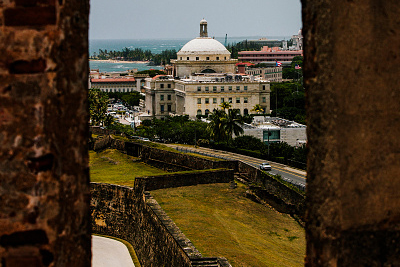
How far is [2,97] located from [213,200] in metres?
19.4

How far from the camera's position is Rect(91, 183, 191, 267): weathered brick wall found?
57.7 ft

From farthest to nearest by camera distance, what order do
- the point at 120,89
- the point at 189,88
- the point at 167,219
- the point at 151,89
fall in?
the point at 120,89
the point at 151,89
the point at 189,88
the point at 167,219

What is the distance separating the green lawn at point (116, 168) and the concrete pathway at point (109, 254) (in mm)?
2666

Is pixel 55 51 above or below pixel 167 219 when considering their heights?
above

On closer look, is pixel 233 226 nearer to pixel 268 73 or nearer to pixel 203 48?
pixel 203 48

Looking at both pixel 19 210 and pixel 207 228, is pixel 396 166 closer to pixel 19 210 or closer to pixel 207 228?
pixel 19 210

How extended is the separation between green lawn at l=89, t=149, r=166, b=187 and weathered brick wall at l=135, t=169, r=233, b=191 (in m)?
1.60

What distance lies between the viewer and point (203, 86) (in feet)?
280

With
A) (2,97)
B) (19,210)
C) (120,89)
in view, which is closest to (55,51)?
(2,97)

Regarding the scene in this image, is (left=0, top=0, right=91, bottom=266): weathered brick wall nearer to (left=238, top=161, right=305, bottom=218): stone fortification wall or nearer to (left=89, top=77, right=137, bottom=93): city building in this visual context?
(left=238, top=161, right=305, bottom=218): stone fortification wall

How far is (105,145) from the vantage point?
34.9 m

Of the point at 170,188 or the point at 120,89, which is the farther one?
the point at 120,89

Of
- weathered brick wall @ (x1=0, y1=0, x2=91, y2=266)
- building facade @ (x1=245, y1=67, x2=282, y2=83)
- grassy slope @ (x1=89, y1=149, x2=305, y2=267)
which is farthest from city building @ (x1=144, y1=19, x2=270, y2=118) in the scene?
weathered brick wall @ (x1=0, y1=0, x2=91, y2=266)

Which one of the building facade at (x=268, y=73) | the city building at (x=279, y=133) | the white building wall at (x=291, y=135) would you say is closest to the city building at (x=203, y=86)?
the city building at (x=279, y=133)
